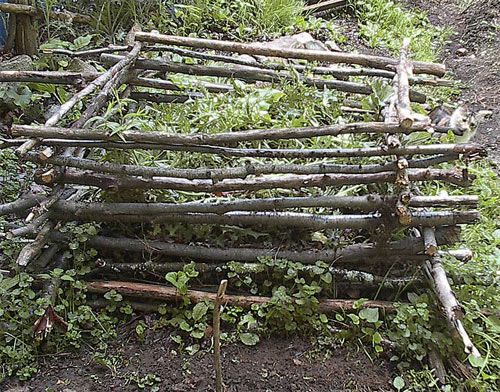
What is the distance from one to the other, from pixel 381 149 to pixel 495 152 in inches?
79.1

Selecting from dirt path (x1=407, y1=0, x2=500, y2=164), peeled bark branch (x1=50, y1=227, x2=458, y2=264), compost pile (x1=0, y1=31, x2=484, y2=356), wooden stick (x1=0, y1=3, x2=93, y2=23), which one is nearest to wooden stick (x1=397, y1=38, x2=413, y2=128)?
compost pile (x1=0, y1=31, x2=484, y2=356)

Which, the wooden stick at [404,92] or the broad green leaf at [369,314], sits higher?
the wooden stick at [404,92]

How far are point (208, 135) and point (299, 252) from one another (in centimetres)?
68

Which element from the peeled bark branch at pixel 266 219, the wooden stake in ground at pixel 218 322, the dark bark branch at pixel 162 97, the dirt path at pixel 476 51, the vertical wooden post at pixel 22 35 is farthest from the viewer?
the dirt path at pixel 476 51

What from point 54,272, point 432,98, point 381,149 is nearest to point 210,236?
point 54,272

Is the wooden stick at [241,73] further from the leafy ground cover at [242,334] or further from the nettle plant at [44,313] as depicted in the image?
the nettle plant at [44,313]

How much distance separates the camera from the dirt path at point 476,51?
419cm

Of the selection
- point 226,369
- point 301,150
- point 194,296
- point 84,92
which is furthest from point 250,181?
point 84,92

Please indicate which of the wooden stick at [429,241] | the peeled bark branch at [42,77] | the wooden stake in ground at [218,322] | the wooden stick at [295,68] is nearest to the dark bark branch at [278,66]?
the wooden stick at [295,68]

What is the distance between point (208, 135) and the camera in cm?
218

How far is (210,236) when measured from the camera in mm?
2471

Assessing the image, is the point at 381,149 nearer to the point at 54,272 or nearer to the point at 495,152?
the point at 54,272

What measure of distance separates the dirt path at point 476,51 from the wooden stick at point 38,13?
3259 mm

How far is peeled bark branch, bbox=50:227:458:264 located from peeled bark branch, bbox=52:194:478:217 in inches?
5.4
